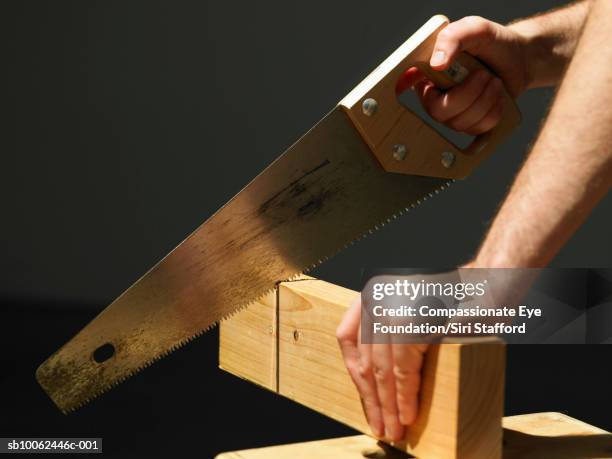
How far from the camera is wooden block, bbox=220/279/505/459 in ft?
5.41

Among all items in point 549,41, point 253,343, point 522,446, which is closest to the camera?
point 522,446

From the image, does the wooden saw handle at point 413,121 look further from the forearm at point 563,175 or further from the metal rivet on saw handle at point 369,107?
the forearm at point 563,175

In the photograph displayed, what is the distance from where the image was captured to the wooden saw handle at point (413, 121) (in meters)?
2.07

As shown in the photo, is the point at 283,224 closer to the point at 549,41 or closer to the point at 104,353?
the point at 104,353

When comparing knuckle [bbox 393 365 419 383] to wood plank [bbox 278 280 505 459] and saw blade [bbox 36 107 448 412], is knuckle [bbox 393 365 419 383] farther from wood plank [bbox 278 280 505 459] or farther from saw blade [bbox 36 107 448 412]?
saw blade [bbox 36 107 448 412]

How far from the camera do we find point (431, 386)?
5.54 feet

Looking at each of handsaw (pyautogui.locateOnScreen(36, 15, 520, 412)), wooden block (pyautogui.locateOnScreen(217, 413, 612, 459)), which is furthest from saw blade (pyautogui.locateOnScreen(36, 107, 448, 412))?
wooden block (pyautogui.locateOnScreen(217, 413, 612, 459))

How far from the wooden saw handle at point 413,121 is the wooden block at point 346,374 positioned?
302mm

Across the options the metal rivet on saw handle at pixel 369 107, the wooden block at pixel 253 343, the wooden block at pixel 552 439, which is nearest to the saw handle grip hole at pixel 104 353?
the wooden block at pixel 253 343

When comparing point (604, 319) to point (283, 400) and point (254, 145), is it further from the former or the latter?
point (254, 145)

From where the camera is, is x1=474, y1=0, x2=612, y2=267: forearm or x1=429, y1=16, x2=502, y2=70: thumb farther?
x1=429, y1=16, x2=502, y2=70: thumb

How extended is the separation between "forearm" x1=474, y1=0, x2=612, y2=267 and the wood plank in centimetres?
16

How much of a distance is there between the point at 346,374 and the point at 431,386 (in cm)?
25

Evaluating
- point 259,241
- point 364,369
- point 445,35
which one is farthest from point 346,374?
point 445,35
